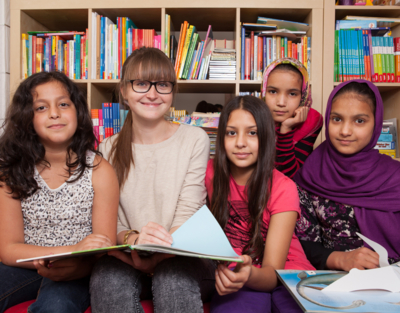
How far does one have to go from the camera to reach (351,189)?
1.17m

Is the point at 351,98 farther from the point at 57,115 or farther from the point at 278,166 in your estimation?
Result: the point at 57,115

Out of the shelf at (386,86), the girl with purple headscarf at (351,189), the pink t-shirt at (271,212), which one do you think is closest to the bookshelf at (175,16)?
the shelf at (386,86)

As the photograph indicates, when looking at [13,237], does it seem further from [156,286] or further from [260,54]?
[260,54]

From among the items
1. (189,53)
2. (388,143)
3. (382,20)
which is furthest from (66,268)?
(382,20)

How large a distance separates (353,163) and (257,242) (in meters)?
0.49

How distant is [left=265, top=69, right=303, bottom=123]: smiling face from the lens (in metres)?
1.55

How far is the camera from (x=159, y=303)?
0.82 m

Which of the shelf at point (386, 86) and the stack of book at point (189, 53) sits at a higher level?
the stack of book at point (189, 53)

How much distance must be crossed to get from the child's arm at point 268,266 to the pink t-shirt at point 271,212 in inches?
1.5

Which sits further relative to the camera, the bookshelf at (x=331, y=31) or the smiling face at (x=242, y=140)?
the bookshelf at (x=331, y=31)

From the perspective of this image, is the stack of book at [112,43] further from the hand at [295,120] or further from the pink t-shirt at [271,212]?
the pink t-shirt at [271,212]

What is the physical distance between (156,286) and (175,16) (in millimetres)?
1675

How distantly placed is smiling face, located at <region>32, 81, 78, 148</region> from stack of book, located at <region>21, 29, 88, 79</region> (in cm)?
93

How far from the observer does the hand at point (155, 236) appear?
0.78 m
